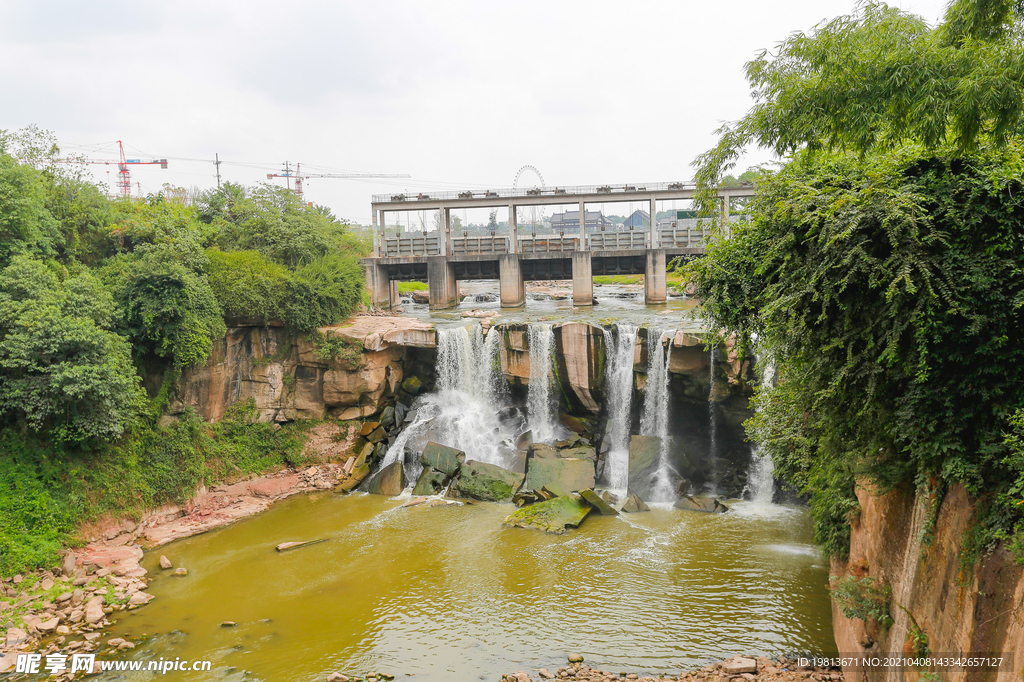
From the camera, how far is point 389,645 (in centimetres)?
1251

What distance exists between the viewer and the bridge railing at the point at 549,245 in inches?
1367

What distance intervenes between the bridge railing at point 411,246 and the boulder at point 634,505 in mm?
20942

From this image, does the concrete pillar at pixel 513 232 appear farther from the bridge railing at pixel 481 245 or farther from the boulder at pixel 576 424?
the boulder at pixel 576 424

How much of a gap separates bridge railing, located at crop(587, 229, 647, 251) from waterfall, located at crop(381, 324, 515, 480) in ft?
42.9

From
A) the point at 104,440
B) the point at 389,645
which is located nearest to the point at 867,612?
the point at 389,645

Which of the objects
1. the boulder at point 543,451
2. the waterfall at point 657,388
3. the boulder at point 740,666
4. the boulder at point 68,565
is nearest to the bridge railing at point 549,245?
the waterfall at point 657,388

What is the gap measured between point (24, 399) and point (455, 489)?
1206 cm

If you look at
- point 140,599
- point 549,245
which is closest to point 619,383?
point 549,245

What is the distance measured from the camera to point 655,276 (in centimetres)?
3375

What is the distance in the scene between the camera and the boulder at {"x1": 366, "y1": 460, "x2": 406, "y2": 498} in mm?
21047

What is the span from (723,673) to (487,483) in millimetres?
10689

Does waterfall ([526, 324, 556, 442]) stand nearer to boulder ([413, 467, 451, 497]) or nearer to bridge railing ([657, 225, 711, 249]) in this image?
boulder ([413, 467, 451, 497])

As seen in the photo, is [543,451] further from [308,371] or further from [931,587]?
[931,587]

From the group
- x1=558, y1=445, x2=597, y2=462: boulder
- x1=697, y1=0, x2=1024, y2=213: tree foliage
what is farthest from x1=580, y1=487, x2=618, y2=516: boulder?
x1=697, y1=0, x2=1024, y2=213: tree foliage
